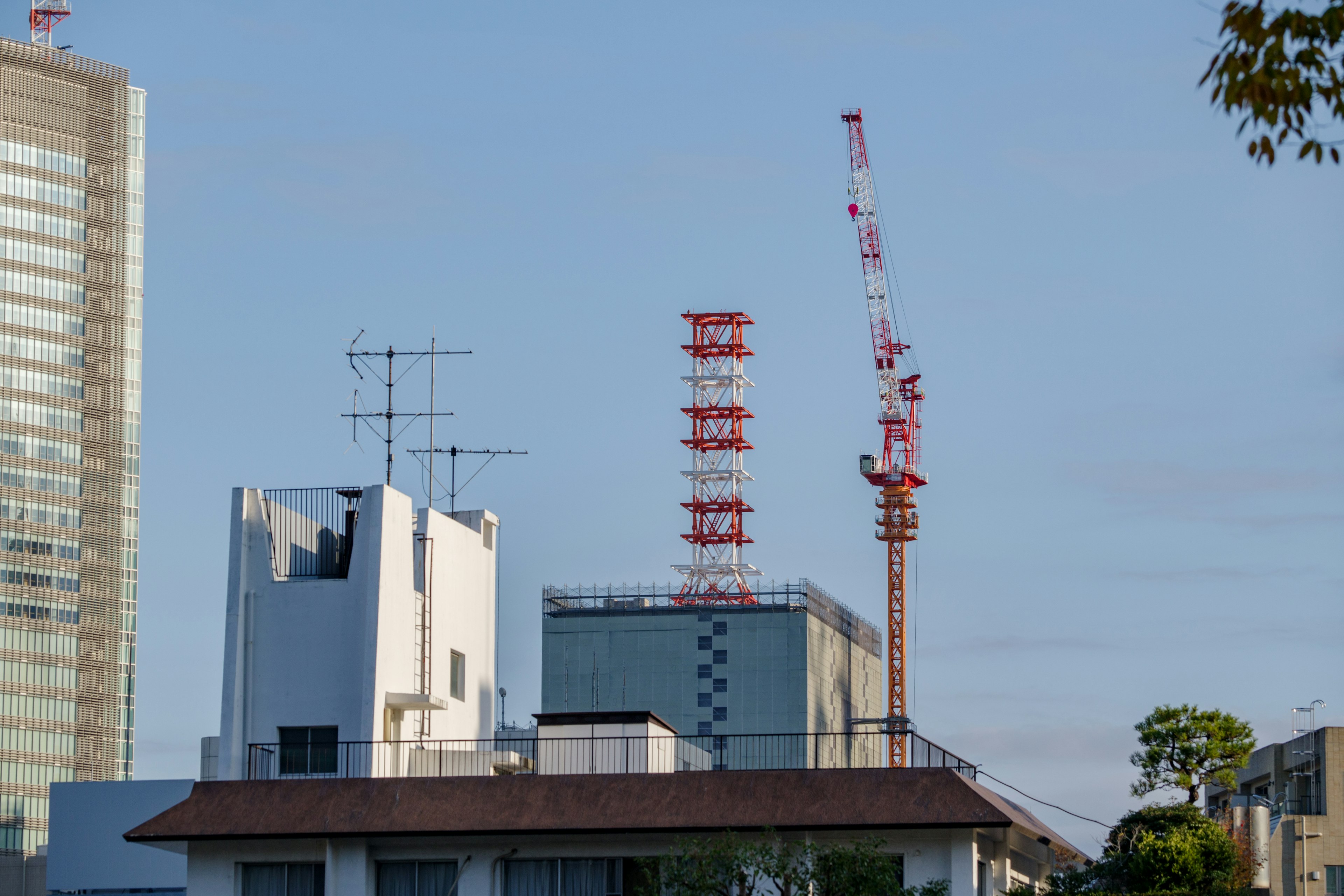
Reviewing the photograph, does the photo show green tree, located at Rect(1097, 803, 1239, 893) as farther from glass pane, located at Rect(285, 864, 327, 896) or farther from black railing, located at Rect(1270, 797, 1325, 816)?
black railing, located at Rect(1270, 797, 1325, 816)

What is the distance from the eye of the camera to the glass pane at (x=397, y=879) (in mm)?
41375

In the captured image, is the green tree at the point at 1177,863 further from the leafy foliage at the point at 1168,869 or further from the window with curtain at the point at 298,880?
the window with curtain at the point at 298,880

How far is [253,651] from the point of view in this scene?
152ft

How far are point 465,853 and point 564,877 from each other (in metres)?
2.17

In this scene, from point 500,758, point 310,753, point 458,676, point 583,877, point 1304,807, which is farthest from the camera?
point 1304,807

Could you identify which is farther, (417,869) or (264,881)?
(264,881)

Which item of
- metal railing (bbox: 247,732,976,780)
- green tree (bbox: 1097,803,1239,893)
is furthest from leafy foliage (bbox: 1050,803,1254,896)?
metal railing (bbox: 247,732,976,780)

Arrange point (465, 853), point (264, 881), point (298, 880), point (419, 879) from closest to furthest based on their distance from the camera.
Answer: point (465, 853)
point (419, 879)
point (298, 880)
point (264, 881)

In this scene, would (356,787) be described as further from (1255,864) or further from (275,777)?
(1255,864)

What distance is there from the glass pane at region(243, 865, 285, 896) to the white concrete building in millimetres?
3341

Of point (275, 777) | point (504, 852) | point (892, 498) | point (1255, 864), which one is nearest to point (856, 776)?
point (504, 852)

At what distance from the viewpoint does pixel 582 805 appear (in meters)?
40.5

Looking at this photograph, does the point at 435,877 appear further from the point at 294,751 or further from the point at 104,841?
the point at 104,841

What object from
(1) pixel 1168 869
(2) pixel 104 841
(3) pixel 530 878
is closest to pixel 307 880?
(3) pixel 530 878
